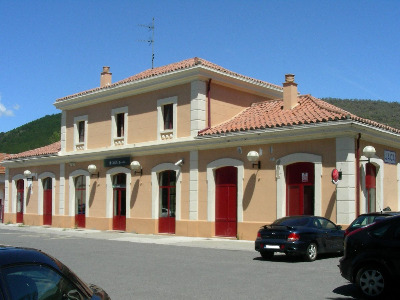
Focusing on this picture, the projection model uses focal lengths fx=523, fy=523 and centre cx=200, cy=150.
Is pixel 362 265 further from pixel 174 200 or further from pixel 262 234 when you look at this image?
pixel 174 200

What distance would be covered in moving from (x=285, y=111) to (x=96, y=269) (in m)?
12.9

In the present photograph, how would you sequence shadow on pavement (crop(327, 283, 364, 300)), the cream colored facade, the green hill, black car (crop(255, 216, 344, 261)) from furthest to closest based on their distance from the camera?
the green hill < the cream colored facade < black car (crop(255, 216, 344, 261)) < shadow on pavement (crop(327, 283, 364, 300))

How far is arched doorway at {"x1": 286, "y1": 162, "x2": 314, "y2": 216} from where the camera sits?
20.0m

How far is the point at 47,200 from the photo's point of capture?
34.0 metres

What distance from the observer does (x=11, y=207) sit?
37344 millimetres

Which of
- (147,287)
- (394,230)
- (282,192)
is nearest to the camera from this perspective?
(394,230)

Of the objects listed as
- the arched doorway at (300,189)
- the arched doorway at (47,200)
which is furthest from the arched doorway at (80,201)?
the arched doorway at (300,189)

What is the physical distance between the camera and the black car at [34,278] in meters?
3.60

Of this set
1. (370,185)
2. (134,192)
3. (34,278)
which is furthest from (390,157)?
(34,278)

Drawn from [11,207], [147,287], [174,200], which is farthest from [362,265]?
[11,207]

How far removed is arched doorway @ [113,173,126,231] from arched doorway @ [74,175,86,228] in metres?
3.25

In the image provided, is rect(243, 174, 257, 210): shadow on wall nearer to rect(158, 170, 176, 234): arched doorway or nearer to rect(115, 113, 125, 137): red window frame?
rect(158, 170, 176, 234): arched doorway

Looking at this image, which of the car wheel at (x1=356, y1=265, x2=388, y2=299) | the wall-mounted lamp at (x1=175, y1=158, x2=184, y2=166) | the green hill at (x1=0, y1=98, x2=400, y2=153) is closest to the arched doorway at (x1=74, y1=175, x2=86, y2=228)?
the wall-mounted lamp at (x1=175, y1=158, x2=184, y2=166)

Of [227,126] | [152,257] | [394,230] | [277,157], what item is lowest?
[152,257]
